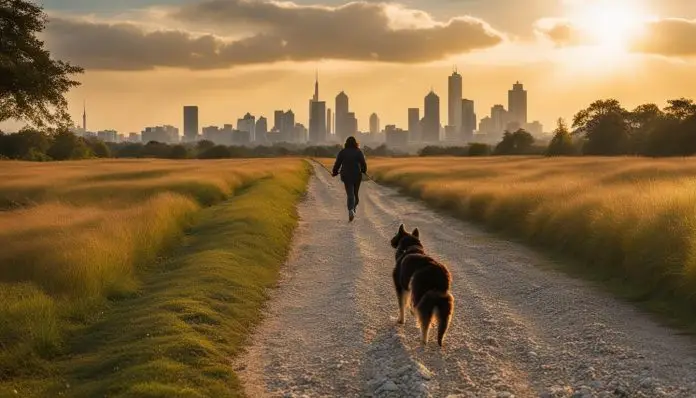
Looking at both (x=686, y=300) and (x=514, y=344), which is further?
(x=686, y=300)

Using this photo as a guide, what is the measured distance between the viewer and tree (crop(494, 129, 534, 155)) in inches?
4995

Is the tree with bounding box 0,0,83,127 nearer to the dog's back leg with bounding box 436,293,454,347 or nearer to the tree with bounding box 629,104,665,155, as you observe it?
the dog's back leg with bounding box 436,293,454,347

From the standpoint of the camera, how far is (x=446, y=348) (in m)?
8.36

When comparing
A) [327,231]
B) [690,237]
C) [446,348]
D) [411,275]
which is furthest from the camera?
[327,231]

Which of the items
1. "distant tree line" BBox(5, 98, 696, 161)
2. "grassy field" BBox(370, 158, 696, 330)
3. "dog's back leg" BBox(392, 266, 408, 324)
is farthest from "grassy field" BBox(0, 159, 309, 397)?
"distant tree line" BBox(5, 98, 696, 161)

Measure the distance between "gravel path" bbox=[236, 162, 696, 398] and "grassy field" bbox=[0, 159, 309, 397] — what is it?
2.41 ft

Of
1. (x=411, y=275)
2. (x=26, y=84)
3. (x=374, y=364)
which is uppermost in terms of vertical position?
(x=26, y=84)

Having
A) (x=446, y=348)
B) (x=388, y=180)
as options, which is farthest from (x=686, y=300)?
(x=388, y=180)

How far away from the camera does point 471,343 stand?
8.61 m

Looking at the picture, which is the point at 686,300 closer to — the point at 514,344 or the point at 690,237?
the point at 690,237

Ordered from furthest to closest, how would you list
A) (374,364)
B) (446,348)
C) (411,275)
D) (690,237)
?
1. (690,237)
2. (411,275)
3. (446,348)
4. (374,364)

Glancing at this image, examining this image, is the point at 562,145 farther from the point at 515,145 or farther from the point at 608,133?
the point at 515,145

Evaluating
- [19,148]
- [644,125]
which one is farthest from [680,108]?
[19,148]

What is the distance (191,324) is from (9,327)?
8.64 ft
